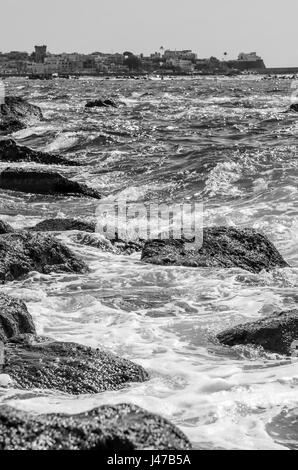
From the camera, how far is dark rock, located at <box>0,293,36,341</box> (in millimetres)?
5367

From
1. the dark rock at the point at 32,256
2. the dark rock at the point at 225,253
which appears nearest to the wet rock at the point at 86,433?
the dark rock at the point at 32,256

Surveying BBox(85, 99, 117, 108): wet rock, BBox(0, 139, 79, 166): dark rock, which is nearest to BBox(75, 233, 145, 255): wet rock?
BBox(0, 139, 79, 166): dark rock

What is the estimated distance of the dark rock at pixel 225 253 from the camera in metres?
8.35

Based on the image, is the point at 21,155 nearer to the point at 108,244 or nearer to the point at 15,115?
the point at 108,244

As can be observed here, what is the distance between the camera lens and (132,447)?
2.67 meters

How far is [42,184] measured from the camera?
13.5m

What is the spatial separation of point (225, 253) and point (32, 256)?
→ 83.9 inches

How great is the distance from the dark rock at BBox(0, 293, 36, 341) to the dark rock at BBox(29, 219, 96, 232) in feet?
13.6

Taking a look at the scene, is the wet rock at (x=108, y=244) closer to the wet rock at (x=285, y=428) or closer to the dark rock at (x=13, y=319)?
the dark rock at (x=13, y=319)

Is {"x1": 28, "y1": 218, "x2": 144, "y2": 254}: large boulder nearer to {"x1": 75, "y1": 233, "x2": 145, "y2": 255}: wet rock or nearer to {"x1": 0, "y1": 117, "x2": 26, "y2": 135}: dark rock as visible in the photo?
{"x1": 75, "y1": 233, "x2": 145, "y2": 255}: wet rock

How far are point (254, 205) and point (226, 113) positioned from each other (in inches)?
791

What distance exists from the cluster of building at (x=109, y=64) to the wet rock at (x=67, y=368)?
15138cm

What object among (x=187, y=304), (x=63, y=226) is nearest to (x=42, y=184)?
(x=63, y=226)

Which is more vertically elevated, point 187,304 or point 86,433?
point 86,433
